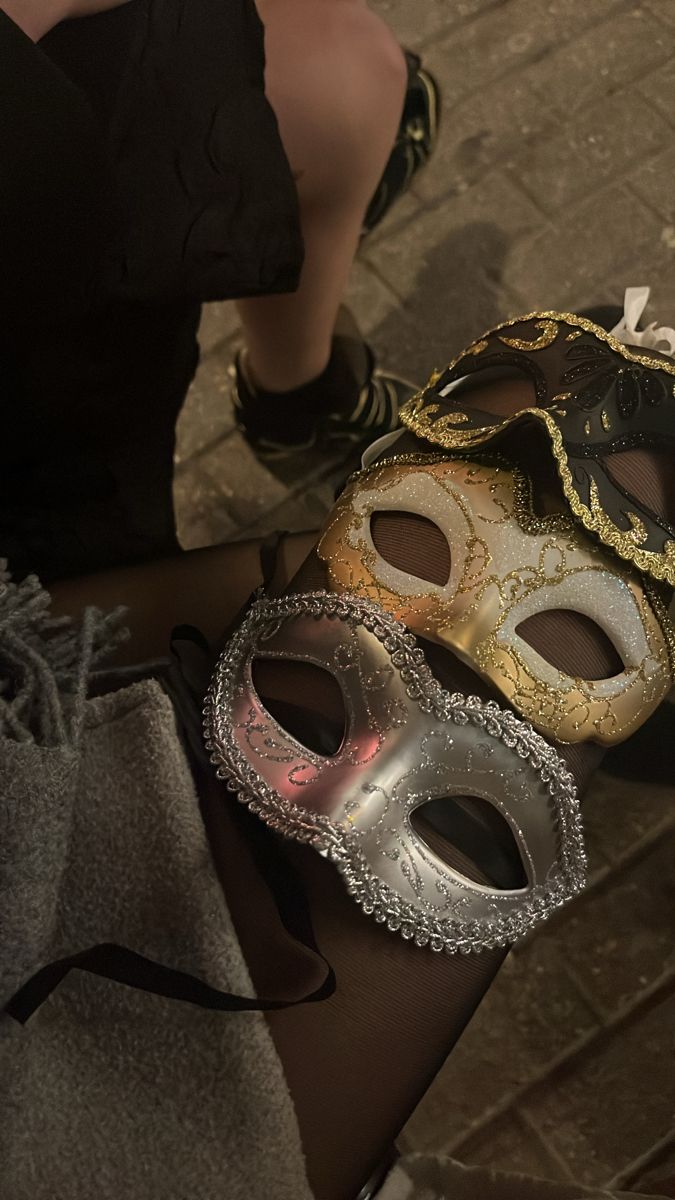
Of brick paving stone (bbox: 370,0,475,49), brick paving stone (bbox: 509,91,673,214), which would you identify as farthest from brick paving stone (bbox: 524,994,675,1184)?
brick paving stone (bbox: 370,0,475,49)

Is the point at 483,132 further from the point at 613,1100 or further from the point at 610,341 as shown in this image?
the point at 613,1100

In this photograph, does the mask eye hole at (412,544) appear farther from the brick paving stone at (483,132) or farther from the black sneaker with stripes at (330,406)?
the brick paving stone at (483,132)

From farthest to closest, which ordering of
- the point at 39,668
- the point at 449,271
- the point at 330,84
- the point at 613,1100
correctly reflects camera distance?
the point at 449,271 < the point at 613,1100 < the point at 330,84 < the point at 39,668

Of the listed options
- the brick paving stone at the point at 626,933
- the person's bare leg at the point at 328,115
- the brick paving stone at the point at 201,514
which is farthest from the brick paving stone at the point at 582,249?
the brick paving stone at the point at 626,933

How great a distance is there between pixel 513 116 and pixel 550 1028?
1147 mm

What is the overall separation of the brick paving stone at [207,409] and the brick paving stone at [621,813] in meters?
0.64

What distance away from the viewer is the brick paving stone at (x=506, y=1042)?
3.20 ft

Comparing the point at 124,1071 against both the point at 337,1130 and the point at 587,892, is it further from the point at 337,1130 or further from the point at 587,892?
the point at 587,892

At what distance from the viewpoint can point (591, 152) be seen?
1.23 meters

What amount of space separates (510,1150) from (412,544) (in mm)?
727

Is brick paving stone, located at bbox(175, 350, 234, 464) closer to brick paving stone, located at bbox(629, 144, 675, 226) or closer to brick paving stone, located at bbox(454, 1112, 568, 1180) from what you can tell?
brick paving stone, located at bbox(629, 144, 675, 226)

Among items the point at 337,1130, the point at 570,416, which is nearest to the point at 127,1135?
the point at 337,1130

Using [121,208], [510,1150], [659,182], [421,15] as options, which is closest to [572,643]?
[121,208]

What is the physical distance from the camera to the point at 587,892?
1.01 m
